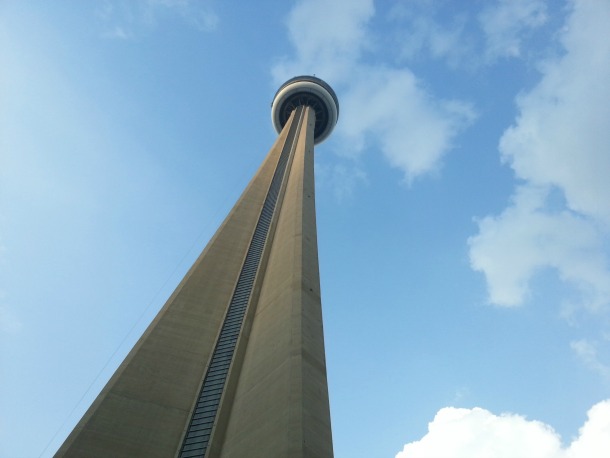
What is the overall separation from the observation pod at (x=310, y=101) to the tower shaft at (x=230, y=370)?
2410 cm

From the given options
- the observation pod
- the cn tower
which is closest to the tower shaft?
the cn tower

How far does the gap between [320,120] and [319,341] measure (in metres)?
34.1

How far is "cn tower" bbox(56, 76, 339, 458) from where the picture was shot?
10953 mm

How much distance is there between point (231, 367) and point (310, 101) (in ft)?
109

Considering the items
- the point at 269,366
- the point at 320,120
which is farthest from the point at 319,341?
the point at 320,120

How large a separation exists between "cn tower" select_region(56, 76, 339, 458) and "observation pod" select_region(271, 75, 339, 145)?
910 inches

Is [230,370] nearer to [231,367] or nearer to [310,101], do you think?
[231,367]

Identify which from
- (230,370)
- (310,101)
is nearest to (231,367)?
(230,370)

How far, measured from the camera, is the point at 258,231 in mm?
24031

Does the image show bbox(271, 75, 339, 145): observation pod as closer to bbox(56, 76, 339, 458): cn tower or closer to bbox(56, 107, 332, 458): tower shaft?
bbox(56, 76, 339, 458): cn tower

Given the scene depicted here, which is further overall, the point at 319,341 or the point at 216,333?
the point at 216,333

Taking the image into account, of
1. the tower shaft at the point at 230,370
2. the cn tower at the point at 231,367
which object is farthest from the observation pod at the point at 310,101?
the tower shaft at the point at 230,370

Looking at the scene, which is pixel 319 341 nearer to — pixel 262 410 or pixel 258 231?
pixel 262 410

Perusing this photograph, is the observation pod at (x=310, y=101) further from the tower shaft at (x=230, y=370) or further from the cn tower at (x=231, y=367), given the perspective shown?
the tower shaft at (x=230, y=370)
